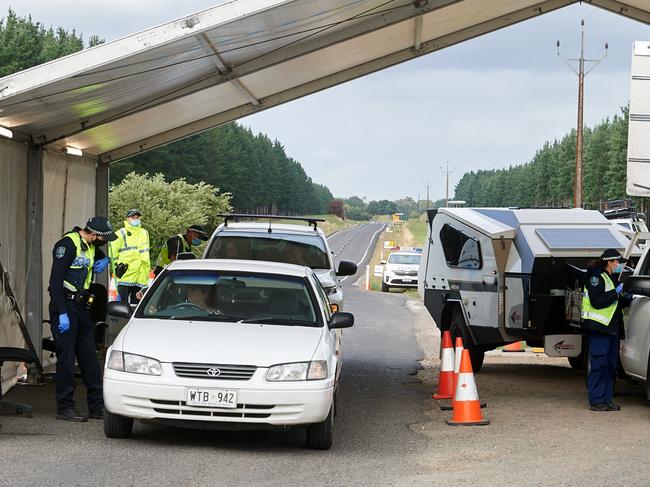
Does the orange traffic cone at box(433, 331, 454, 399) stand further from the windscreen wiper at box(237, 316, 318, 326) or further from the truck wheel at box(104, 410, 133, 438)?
the truck wheel at box(104, 410, 133, 438)

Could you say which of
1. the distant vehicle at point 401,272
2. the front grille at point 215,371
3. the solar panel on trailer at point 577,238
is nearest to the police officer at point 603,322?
the solar panel on trailer at point 577,238

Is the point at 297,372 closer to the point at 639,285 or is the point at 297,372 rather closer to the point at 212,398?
the point at 212,398

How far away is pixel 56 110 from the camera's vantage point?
12.2m

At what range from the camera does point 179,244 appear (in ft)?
51.1

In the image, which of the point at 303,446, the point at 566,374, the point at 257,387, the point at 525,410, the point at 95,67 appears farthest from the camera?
the point at 566,374

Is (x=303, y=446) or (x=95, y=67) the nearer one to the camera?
(x=303, y=446)

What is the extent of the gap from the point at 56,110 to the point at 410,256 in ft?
111

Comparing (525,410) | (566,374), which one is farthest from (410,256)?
(525,410)

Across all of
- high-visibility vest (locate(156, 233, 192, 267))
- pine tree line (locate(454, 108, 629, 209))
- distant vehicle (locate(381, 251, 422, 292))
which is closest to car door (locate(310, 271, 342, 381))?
high-visibility vest (locate(156, 233, 192, 267))

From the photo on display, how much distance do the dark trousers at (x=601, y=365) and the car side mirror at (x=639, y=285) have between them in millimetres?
641

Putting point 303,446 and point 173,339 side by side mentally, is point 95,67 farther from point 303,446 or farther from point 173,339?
point 303,446

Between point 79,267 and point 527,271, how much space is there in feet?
19.8

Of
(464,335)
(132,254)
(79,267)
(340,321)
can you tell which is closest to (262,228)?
(132,254)

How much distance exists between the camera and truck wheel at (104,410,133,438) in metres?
9.51
